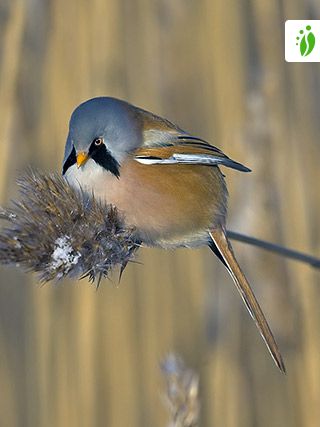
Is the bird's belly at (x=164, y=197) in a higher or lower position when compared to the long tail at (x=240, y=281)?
higher

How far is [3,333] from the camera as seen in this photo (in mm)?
2068

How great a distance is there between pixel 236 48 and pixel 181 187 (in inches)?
29.9

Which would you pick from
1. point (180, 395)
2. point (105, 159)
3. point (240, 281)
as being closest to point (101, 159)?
point (105, 159)

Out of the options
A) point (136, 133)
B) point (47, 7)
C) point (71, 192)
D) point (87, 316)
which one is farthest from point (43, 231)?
point (47, 7)

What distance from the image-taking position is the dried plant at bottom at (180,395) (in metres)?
0.96

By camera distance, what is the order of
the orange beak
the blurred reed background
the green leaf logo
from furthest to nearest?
1. the green leaf logo
2. the blurred reed background
3. the orange beak

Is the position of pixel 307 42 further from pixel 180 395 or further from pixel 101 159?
pixel 180 395

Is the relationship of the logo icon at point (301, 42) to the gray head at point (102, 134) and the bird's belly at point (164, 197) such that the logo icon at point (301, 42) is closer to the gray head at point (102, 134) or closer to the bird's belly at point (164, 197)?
the bird's belly at point (164, 197)

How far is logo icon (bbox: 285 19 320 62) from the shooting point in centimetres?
231

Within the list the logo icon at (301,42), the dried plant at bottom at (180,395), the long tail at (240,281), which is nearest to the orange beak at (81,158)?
the long tail at (240,281)

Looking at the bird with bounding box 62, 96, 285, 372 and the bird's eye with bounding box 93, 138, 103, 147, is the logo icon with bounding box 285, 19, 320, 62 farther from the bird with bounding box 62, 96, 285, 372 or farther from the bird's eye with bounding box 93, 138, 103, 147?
the bird's eye with bounding box 93, 138, 103, 147

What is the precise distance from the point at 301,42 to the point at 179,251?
0.66 meters

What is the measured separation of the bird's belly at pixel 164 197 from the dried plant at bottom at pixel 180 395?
16.8 inches

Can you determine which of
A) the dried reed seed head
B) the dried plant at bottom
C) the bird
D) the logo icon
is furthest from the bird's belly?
the logo icon
